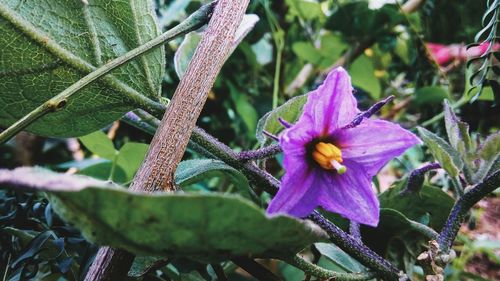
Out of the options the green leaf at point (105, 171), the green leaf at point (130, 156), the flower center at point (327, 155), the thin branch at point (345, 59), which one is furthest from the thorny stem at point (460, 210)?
the thin branch at point (345, 59)

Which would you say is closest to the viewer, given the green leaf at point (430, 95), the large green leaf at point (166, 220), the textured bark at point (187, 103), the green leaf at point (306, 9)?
the large green leaf at point (166, 220)

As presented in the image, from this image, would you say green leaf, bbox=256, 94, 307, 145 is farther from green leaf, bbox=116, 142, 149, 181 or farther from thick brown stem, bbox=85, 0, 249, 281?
green leaf, bbox=116, 142, 149, 181

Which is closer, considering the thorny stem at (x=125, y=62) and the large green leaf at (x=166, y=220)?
the large green leaf at (x=166, y=220)

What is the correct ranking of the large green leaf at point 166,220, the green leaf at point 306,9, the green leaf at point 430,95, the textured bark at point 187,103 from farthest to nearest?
the green leaf at point 306,9 < the green leaf at point 430,95 < the textured bark at point 187,103 < the large green leaf at point 166,220

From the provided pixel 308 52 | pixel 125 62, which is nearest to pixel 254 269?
pixel 125 62

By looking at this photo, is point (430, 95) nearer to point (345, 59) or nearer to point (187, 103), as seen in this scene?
point (345, 59)

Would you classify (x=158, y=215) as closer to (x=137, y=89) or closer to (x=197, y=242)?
(x=197, y=242)

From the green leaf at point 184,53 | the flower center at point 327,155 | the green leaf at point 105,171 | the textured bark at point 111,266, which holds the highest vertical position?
the green leaf at point 184,53

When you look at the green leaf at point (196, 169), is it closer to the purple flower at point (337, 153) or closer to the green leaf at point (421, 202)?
the purple flower at point (337, 153)

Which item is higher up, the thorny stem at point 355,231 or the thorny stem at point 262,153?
the thorny stem at point 262,153
